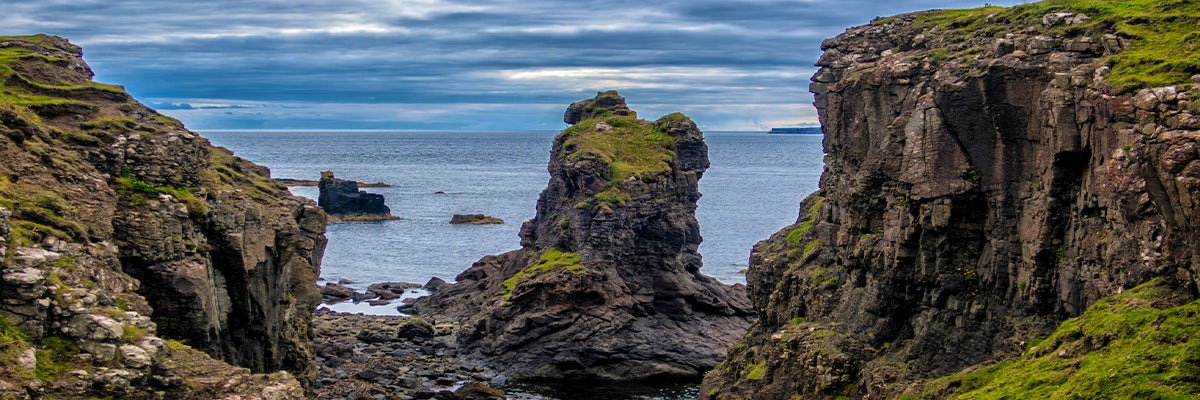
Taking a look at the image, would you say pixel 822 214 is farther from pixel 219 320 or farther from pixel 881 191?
pixel 219 320

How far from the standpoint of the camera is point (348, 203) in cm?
17250

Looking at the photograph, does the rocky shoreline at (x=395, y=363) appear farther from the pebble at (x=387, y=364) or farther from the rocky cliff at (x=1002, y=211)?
the rocky cliff at (x=1002, y=211)

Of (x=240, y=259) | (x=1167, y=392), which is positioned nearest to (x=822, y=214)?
(x=240, y=259)

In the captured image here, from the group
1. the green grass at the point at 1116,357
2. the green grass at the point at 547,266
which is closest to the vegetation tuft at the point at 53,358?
the green grass at the point at 1116,357

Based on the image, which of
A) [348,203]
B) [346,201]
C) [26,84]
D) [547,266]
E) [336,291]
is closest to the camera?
[26,84]

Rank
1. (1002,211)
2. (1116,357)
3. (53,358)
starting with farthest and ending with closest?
(1002,211) < (53,358) < (1116,357)

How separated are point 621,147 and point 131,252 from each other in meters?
56.4

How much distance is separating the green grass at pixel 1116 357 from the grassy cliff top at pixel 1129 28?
260 inches

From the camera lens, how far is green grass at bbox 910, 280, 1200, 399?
28656 mm

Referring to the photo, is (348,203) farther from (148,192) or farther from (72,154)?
(72,154)

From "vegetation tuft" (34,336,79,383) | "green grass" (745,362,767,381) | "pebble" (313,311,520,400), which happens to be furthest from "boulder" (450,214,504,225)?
"vegetation tuft" (34,336,79,383)

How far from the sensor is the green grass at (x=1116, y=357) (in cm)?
2866

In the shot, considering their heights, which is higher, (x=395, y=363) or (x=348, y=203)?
(x=348, y=203)

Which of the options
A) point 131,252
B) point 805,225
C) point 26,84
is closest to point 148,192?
point 131,252
